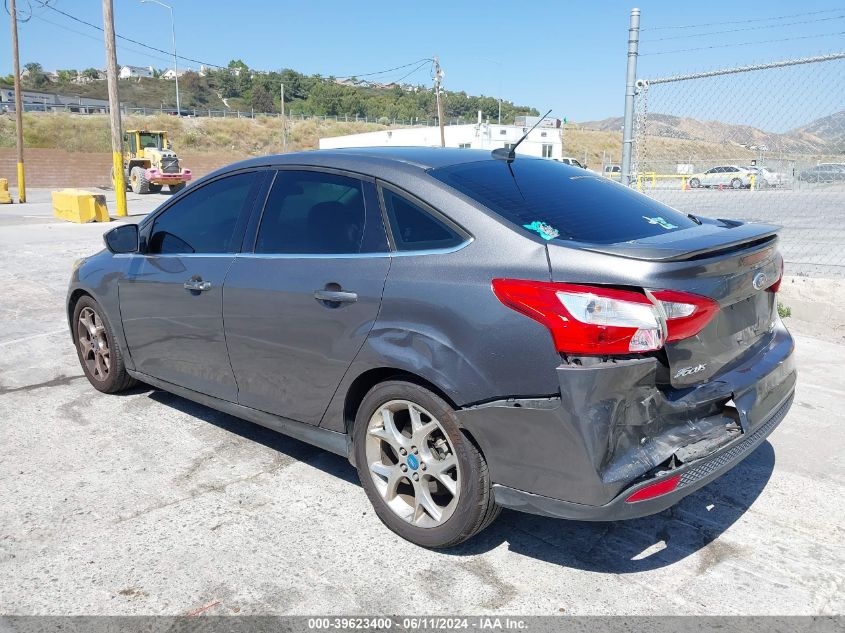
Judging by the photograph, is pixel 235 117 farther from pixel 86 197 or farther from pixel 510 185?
pixel 510 185

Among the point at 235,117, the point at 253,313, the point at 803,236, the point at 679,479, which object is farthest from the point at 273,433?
the point at 235,117

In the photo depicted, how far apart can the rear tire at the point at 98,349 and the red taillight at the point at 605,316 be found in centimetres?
329

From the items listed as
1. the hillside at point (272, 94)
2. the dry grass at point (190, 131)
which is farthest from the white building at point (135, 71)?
the dry grass at point (190, 131)

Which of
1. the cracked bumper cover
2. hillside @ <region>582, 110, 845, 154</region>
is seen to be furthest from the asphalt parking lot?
hillside @ <region>582, 110, 845, 154</region>

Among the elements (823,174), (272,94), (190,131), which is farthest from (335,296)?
(272,94)

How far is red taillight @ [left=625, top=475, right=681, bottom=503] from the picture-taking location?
2.51 metres

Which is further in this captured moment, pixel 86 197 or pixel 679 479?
pixel 86 197

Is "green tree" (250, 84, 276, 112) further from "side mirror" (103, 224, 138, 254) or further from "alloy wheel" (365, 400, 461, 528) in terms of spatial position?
"alloy wheel" (365, 400, 461, 528)

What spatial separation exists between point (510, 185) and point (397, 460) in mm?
1351

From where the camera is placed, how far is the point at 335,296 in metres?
3.16

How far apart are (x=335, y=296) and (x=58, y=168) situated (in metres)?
42.4

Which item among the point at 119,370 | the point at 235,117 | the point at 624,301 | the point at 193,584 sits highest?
the point at 235,117

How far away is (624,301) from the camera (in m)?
2.47

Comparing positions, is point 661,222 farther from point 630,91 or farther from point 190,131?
point 190,131
